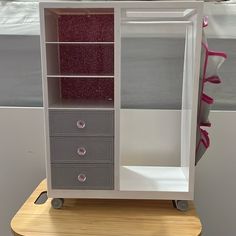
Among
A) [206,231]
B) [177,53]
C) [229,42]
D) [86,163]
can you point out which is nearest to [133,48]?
[177,53]

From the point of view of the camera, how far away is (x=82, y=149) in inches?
39.3

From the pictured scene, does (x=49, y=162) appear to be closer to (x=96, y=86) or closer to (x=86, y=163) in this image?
(x=86, y=163)

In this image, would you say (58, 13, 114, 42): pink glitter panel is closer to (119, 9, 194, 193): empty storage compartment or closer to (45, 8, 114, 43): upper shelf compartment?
(45, 8, 114, 43): upper shelf compartment

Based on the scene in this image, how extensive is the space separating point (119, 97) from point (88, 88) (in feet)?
0.81

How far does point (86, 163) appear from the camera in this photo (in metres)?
1.00

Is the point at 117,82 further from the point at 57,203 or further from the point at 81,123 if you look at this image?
the point at 57,203

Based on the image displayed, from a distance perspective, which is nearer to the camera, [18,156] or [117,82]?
[117,82]

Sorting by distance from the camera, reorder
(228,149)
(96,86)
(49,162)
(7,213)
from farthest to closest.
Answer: (7,213)
(228,149)
(96,86)
(49,162)

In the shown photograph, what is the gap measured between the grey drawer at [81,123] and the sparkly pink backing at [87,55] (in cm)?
17

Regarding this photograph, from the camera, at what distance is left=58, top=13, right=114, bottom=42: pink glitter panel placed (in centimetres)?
109

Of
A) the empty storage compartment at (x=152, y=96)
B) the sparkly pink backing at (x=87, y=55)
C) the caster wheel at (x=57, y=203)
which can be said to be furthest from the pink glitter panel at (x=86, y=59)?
the caster wheel at (x=57, y=203)

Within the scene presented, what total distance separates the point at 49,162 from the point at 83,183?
0.38 ft

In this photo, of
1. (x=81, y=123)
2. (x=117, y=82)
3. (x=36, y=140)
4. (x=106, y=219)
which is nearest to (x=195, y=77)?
(x=117, y=82)

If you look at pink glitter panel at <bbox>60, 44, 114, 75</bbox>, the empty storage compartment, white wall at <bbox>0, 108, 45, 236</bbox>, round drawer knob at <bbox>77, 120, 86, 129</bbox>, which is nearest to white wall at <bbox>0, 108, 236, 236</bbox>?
white wall at <bbox>0, 108, 45, 236</bbox>
